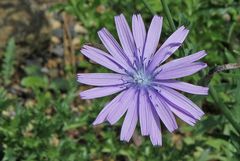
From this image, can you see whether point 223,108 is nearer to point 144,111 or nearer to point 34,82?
point 144,111

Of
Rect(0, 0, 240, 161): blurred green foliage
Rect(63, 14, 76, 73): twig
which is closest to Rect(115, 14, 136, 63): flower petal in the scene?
Rect(0, 0, 240, 161): blurred green foliage

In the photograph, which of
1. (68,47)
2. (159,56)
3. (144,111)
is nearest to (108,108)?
(144,111)

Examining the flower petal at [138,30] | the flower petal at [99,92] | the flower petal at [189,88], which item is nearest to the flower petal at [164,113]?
the flower petal at [189,88]

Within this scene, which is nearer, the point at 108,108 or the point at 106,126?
the point at 108,108

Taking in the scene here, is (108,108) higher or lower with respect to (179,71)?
lower

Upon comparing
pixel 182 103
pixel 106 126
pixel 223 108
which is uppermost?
pixel 182 103

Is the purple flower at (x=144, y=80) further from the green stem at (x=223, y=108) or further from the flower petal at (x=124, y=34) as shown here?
the green stem at (x=223, y=108)

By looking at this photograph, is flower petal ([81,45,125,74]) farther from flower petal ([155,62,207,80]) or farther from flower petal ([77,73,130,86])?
flower petal ([155,62,207,80])
